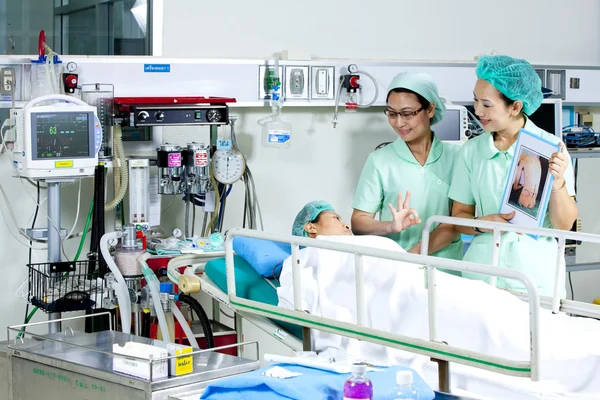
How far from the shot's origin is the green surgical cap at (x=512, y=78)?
3.16m

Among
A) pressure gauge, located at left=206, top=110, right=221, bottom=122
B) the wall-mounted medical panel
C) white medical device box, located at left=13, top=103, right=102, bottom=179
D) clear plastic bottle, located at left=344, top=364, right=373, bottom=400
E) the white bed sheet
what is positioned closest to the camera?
clear plastic bottle, located at left=344, top=364, right=373, bottom=400

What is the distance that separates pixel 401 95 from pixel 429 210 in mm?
471

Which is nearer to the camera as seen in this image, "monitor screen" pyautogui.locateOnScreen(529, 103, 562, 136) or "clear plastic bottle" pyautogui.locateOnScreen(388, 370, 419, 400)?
"clear plastic bottle" pyautogui.locateOnScreen(388, 370, 419, 400)

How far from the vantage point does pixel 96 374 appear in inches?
89.2

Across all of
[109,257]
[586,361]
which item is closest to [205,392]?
[586,361]

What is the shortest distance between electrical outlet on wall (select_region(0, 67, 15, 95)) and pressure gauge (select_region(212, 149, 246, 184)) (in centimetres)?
95

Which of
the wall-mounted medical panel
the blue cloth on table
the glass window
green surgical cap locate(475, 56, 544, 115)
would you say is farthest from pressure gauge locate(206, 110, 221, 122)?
the blue cloth on table

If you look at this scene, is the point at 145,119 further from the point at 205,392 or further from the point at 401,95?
the point at 205,392

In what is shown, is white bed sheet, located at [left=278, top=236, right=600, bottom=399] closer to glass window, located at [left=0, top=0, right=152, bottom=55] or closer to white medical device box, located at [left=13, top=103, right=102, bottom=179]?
white medical device box, located at [left=13, top=103, right=102, bottom=179]

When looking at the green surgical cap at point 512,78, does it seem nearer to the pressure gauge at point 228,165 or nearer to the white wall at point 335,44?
the pressure gauge at point 228,165

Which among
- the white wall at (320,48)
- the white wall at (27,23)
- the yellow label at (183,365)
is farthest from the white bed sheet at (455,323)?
the white wall at (27,23)

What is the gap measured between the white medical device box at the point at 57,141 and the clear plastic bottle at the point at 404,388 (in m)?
1.97

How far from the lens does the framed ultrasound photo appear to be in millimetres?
2982

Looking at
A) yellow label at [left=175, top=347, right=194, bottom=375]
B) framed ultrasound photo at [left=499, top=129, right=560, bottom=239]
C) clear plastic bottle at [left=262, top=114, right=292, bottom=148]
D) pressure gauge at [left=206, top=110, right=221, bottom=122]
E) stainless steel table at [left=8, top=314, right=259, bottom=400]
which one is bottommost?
stainless steel table at [left=8, top=314, right=259, bottom=400]
